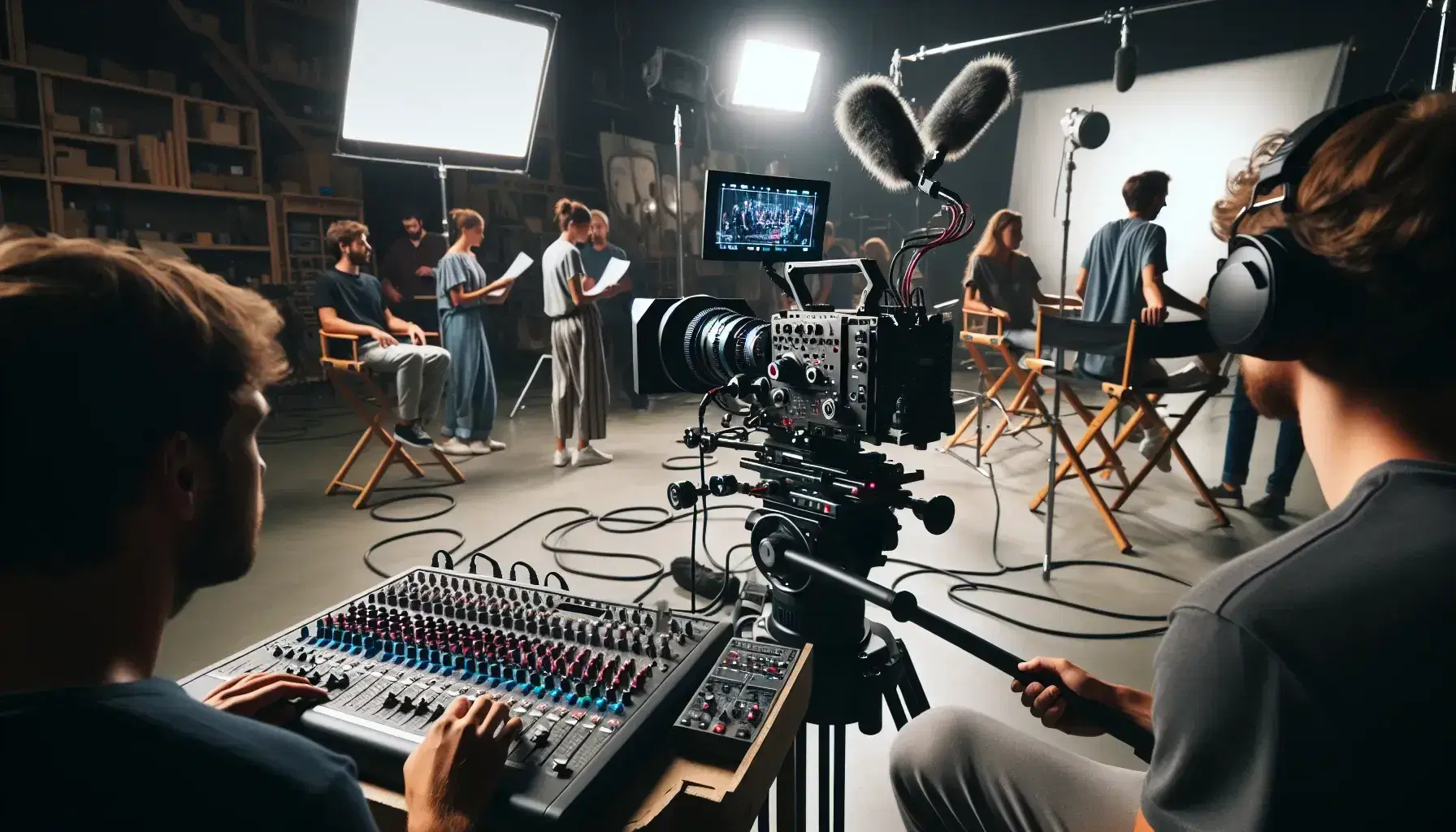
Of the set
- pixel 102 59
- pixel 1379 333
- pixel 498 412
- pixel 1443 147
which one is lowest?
pixel 498 412

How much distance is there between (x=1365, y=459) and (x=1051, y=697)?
432mm

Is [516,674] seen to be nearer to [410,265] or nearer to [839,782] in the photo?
[839,782]

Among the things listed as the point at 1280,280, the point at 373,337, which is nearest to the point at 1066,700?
the point at 1280,280

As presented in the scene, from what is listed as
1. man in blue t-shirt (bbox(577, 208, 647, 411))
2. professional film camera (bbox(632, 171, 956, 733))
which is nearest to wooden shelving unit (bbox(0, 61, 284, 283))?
man in blue t-shirt (bbox(577, 208, 647, 411))

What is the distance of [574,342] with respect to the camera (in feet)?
14.0

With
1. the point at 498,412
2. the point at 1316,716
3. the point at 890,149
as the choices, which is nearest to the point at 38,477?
the point at 1316,716

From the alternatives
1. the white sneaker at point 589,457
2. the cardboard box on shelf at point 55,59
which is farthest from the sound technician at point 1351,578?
the cardboard box on shelf at point 55,59

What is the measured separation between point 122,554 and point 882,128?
154cm

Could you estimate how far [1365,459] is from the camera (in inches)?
25.2

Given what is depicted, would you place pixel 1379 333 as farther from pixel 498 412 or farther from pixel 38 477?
pixel 498 412

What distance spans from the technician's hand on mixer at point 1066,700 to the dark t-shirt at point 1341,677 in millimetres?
334

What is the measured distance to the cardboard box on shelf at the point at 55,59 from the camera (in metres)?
4.62

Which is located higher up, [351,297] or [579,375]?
[351,297]

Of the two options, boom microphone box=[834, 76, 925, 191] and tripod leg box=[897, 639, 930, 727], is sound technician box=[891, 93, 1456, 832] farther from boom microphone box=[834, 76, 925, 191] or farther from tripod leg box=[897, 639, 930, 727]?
boom microphone box=[834, 76, 925, 191]
